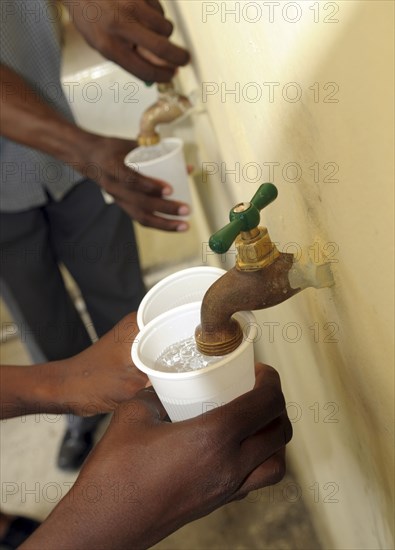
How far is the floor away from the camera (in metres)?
1.25

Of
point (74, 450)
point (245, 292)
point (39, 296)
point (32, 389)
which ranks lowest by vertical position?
point (74, 450)

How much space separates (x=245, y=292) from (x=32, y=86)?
98cm

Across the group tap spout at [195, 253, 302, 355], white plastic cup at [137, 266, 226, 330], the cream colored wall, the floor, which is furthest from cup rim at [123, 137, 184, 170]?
the floor

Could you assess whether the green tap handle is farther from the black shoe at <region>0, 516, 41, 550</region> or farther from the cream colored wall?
the black shoe at <region>0, 516, 41, 550</region>

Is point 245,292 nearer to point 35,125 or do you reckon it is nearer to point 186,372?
point 186,372

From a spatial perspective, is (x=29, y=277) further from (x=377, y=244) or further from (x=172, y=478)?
(x=377, y=244)

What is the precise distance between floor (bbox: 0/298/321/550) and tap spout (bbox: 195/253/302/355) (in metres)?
0.97

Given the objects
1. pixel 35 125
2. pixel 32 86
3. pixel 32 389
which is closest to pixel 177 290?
pixel 32 389

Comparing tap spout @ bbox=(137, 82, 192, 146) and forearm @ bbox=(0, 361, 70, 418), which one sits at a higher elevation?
tap spout @ bbox=(137, 82, 192, 146)

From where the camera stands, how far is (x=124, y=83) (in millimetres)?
1417

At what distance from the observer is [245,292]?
421 millimetres

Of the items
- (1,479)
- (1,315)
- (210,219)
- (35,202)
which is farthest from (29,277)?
(1,315)

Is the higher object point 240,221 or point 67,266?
point 240,221

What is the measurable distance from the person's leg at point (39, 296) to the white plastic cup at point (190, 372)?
2.80 feet
